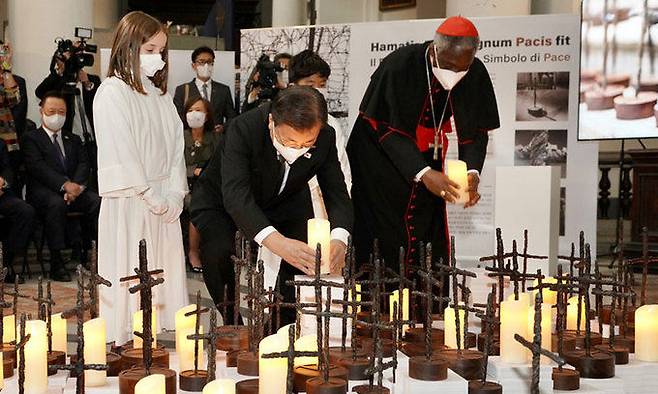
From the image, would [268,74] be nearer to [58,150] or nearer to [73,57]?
[73,57]

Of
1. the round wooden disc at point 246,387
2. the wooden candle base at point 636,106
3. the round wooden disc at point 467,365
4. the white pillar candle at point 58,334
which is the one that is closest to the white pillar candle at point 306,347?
the round wooden disc at point 246,387

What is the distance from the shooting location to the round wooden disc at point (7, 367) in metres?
3.00

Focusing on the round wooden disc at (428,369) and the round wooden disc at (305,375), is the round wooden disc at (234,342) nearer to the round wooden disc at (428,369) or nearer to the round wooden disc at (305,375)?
the round wooden disc at (305,375)

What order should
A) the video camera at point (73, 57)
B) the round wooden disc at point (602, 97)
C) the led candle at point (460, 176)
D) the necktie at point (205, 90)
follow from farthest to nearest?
the necktie at point (205, 90) → the video camera at point (73, 57) → the round wooden disc at point (602, 97) → the led candle at point (460, 176)

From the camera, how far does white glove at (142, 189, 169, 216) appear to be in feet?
14.7

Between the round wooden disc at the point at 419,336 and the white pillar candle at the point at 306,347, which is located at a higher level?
the white pillar candle at the point at 306,347

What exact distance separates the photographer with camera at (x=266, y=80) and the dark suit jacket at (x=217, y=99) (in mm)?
640

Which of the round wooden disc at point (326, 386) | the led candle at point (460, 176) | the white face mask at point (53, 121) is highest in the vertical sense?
the white face mask at point (53, 121)

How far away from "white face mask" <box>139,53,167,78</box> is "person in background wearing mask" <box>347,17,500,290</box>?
107 cm

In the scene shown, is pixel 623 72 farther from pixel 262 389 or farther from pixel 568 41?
pixel 262 389

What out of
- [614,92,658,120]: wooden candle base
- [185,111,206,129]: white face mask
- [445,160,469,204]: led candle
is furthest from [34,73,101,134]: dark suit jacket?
[445,160,469,204]: led candle

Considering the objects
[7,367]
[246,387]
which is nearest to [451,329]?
[246,387]

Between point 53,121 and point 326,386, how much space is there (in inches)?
241

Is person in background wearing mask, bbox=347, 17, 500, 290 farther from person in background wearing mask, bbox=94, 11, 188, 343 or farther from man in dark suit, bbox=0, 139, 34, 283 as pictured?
man in dark suit, bbox=0, 139, 34, 283
